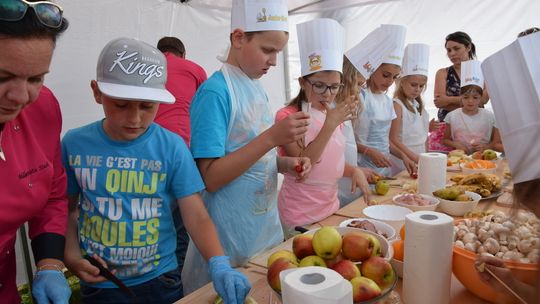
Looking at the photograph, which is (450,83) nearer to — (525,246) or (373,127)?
(373,127)

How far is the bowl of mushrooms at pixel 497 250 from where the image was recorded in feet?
3.11

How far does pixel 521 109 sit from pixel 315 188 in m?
1.43

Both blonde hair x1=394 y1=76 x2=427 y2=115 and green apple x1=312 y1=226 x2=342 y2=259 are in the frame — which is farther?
blonde hair x1=394 y1=76 x2=427 y2=115

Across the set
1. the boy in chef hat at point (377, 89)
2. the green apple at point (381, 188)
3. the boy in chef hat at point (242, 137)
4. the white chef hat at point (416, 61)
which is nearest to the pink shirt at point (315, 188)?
the green apple at point (381, 188)

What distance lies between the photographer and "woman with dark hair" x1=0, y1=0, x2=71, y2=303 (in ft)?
2.81

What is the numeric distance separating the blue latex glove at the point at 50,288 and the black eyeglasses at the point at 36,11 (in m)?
0.73

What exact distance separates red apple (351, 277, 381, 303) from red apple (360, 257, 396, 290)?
0.06 m

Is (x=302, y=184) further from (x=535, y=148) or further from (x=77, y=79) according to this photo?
(x=77, y=79)

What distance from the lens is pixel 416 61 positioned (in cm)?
345

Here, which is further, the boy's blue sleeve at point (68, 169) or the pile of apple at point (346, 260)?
the boy's blue sleeve at point (68, 169)

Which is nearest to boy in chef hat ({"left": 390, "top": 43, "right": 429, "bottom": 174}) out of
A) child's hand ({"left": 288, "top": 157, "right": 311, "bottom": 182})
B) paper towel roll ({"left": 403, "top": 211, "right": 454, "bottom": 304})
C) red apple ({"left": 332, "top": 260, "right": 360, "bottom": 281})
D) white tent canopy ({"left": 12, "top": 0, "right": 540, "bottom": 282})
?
child's hand ({"left": 288, "top": 157, "right": 311, "bottom": 182})

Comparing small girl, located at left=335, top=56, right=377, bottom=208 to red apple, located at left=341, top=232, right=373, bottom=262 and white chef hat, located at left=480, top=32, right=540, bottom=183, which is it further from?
white chef hat, located at left=480, top=32, right=540, bottom=183

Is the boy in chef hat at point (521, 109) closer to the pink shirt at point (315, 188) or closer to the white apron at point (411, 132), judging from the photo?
the pink shirt at point (315, 188)

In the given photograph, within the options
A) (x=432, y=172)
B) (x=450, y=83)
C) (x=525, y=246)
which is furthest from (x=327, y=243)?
(x=450, y=83)
